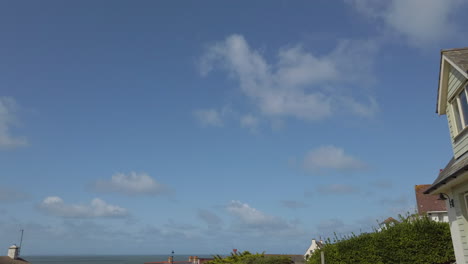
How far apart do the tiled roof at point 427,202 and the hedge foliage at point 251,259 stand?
14347 millimetres

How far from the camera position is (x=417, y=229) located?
19328 mm

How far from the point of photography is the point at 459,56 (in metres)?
12.5

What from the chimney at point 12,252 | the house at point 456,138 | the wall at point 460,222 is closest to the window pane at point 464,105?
the house at point 456,138

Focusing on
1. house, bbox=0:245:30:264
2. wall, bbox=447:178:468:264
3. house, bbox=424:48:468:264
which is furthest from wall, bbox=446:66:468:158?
house, bbox=0:245:30:264

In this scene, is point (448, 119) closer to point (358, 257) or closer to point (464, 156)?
point (464, 156)

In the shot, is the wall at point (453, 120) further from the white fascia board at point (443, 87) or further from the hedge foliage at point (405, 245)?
the hedge foliage at point (405, 245)

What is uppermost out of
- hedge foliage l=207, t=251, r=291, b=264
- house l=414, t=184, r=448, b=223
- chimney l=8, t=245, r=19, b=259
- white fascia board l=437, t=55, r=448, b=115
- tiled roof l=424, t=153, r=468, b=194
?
white fascia board l=437, t=55, r=448, b=115

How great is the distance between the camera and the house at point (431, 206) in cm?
3412

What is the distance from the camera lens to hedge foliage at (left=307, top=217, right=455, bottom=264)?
61.5 ft

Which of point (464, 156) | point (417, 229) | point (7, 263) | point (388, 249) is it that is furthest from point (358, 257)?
point (7, 263)

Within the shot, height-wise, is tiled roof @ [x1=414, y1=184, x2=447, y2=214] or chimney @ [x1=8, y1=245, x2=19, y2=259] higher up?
tiled roof @ [x1=414, y1=184, x2=447, y2=214]

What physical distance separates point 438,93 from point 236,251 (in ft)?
93.1

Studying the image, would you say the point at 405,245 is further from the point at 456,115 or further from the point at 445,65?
the point at 445,65

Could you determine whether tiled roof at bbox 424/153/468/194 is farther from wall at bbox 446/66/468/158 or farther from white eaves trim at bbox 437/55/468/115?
white eaves trim at bbox 437/55/468/115
